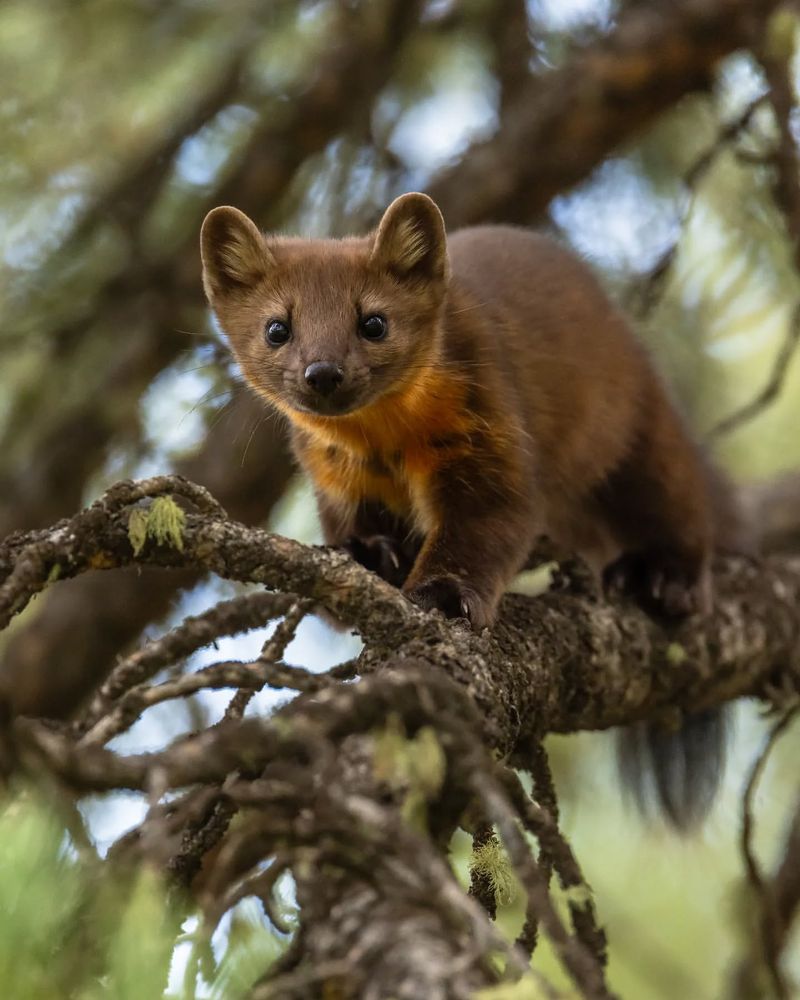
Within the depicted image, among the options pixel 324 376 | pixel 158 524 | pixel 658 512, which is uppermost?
pixel 158 524

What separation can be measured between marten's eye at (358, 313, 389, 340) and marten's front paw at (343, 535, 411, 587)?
727 millimetres

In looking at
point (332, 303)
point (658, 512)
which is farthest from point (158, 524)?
point (658, 512)

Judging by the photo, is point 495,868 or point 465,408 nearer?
point 495,868

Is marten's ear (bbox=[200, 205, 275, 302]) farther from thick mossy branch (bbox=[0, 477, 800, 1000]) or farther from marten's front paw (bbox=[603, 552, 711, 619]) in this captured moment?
marten's front paw (bbox=[603, 552, 711, 619])

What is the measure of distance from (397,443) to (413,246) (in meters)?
0.66

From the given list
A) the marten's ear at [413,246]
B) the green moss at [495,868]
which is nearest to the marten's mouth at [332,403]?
the marten's ear at [413,246]

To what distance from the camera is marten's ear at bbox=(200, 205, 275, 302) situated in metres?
4.41

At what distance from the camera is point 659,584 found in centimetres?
476

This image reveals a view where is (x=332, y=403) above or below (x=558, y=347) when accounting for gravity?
above

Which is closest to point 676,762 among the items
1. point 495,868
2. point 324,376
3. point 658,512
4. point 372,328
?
point 658,512

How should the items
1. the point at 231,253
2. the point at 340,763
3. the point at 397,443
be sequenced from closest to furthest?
the point at 340,763 → the point at 397,443 → the point at 231,253

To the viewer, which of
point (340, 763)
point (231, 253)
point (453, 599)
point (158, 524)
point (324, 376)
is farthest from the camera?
point (231, 253)

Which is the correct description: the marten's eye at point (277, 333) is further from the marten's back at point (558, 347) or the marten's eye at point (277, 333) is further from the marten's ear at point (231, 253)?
the marten's back at point (558, 347)

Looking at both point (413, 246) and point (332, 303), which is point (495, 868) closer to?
point (332, 303)
